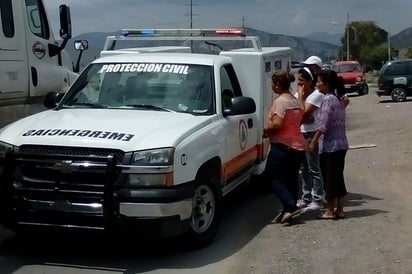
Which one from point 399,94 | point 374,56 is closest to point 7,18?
point 399,94

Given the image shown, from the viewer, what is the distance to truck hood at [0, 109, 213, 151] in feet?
21.2

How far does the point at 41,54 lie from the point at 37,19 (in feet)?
1.62

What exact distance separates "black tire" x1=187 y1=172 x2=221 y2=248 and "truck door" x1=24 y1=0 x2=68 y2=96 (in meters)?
3.44

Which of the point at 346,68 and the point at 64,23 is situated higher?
the point at 64,23

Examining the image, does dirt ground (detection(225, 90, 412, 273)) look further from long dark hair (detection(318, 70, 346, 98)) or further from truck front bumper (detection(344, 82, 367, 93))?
truck front bumper (detection(344, 82, 367, 93))

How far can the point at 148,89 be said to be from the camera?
790 centimetres

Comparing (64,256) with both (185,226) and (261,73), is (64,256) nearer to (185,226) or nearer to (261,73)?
(185,226)

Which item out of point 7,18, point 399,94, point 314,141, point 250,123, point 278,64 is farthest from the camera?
point 399,94

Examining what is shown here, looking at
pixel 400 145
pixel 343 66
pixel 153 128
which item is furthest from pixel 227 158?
pixel 343 66

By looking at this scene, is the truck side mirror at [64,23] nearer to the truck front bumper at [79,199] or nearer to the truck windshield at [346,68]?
the truck front bumper at [79,199]

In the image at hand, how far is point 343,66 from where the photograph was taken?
4053 centimetres

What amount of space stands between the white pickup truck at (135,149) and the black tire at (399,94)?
22.9m

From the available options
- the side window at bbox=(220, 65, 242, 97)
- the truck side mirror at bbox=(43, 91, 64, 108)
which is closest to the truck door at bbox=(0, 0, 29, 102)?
the truck side mirror at bbox=(43, 91, 64, 108)

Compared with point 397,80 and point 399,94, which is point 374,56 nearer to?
point 399,94
